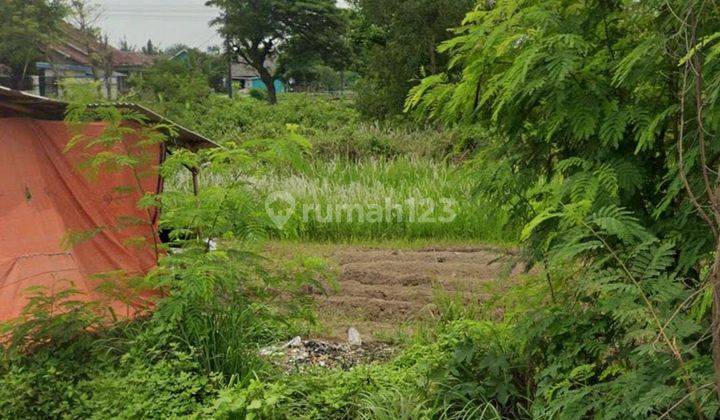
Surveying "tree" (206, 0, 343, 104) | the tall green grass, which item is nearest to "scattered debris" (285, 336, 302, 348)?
the tall green grass

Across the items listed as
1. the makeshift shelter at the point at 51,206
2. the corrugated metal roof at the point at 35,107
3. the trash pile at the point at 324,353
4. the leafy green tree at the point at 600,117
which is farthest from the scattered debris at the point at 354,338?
the leafy green tree at the point at 600,117

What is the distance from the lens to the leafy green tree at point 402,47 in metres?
20.1

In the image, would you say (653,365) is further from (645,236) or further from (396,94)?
(396,94)

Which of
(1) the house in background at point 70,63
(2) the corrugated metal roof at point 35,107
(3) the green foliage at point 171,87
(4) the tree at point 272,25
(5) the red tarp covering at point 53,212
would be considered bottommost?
(5) the red tarp covering at point 53,212

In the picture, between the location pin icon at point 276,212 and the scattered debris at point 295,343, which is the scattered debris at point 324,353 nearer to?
the scattered debris at point 295,343

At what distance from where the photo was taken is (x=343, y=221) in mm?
10898

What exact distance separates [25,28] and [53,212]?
30023 mm

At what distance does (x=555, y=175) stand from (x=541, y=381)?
1071mm

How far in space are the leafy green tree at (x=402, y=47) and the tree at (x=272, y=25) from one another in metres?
21.8

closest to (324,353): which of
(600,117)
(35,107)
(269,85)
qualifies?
(35,107)

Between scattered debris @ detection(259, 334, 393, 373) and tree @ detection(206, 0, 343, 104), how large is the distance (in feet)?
125

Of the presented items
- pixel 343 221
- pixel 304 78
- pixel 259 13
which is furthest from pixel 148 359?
pixel 304 78

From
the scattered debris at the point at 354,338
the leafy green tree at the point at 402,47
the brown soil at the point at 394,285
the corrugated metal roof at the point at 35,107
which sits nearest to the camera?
the corrugated metal roof at the point at 35,107

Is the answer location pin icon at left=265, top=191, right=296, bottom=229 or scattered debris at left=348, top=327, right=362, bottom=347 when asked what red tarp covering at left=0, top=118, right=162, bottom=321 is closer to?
location pin icon at left=265, top=191, right=296, bottom=229
